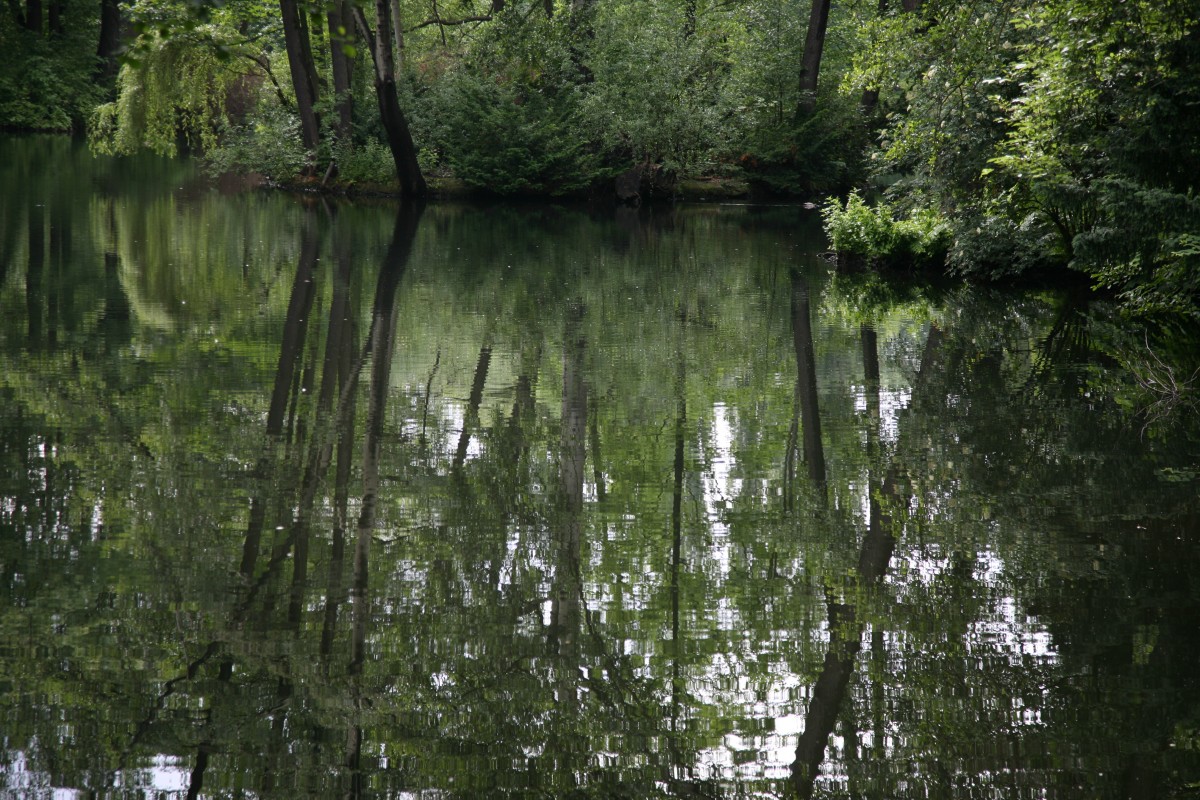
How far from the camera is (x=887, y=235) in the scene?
17625mm

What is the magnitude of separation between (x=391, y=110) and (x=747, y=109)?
1026 centimetres

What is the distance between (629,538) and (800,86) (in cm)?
2971

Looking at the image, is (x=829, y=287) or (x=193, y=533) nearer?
(x=193, y=533)

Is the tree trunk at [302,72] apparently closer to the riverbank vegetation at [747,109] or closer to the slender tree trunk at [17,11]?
the riverbank vegetation at [747,109]

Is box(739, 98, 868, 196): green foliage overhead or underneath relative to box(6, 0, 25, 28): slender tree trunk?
underneath

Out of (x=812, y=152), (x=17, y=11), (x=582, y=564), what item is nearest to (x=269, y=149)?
(x=812, y=152)

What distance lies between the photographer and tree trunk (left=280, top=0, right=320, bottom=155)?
27.9 meters

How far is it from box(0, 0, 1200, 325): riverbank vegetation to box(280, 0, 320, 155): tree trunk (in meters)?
0.07

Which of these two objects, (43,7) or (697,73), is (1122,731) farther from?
(43,7)

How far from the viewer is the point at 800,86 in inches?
1312

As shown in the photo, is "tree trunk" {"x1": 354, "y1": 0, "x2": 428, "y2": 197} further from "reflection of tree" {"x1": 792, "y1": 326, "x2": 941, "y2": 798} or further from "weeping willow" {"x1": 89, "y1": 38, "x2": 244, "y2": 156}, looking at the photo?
"reflection of tree" {"x1": 792, "y1": 326, "x2": 941, "y2": 798}

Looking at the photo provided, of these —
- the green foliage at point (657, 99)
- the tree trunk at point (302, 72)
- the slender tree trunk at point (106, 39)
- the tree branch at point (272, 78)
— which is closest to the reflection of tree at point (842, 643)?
the tree trunk at point (302, 72)

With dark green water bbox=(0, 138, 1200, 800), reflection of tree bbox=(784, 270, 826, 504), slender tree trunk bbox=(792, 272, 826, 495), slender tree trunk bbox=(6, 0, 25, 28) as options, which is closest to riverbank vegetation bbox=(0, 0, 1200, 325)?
slender tree trunk bbox=(6, 0, 25, 28)

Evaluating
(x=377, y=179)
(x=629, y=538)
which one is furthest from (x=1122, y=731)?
(x=377, y=179)
